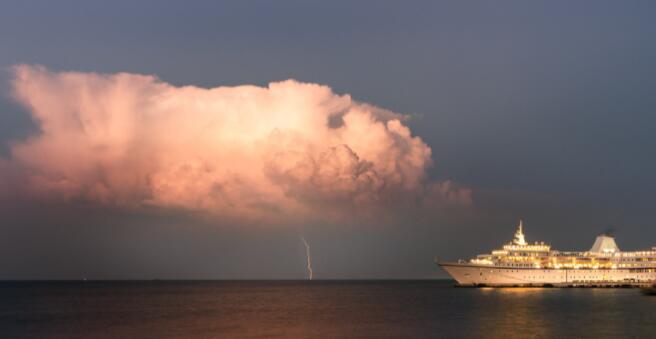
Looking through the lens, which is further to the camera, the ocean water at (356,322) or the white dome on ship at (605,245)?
the white dome on ship at (605,245)

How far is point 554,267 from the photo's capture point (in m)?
167

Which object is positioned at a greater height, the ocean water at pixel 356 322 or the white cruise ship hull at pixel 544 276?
the white cruise ship hull at pixel 544 276

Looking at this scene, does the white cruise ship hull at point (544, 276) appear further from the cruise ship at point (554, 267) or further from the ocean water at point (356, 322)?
the ocean water at point (356, 322)

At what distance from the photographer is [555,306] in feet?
342

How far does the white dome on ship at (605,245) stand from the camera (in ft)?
569

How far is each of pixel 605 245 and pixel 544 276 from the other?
19.8 metres

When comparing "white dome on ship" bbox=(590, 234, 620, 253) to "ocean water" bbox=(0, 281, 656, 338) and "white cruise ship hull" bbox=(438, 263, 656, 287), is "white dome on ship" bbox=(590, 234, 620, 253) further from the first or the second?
"ocean water" bbox=(0, 281, 656, 338)

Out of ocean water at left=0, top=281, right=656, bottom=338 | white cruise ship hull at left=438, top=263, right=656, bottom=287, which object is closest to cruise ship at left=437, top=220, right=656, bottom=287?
white cruise ship hull at left=438, top=263, right=656, bottom=287

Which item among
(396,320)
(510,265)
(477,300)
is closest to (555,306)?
(477,300)

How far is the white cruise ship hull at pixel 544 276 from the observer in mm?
164000

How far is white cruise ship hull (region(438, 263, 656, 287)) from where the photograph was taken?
16400 centimetres

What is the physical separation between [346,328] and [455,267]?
97834 millimetres

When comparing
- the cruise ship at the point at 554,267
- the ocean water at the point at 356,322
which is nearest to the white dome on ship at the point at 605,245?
the cruise ship at the point at 554,267

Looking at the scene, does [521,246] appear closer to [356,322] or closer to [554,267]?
[554,267]
